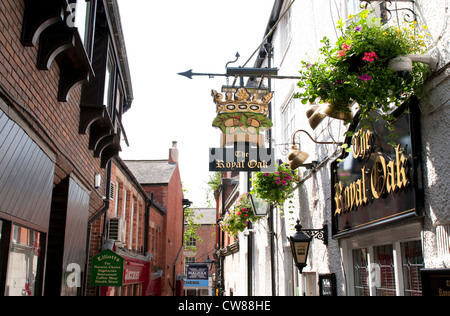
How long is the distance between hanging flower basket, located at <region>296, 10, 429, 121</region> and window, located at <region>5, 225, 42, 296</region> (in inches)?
130

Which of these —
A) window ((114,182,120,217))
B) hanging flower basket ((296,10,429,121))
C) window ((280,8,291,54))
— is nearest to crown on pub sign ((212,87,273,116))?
window ((280,8,291,54))

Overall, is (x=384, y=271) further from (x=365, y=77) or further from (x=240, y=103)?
(x=240, y=103)

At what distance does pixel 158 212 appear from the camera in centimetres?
2492

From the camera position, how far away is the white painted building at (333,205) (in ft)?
13.9

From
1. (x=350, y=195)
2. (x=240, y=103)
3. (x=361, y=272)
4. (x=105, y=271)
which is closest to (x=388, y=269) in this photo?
(x=361, y=272)

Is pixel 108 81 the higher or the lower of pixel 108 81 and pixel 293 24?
the lower

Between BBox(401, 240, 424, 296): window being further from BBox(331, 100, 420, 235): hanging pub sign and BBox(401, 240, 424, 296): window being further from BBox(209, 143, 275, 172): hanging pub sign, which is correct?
BBox(209, 143, 275, 172): hanging pub sign

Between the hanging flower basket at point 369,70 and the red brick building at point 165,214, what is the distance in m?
18.7

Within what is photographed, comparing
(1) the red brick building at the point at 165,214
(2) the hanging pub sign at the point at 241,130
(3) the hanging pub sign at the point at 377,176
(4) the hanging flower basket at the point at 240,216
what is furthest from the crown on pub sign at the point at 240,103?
(1) the red brick building at the point at 165,214

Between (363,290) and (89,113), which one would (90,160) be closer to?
(89,113)

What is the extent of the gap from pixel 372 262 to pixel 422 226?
182 centimetres

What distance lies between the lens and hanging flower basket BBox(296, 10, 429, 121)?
4293mm

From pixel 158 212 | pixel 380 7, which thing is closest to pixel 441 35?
pixel 380 7

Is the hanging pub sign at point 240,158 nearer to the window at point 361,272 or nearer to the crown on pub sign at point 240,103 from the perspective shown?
the crown on pub sign at point 240,103
